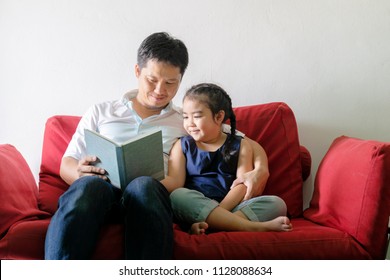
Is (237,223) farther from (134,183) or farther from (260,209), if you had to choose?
(134,183)

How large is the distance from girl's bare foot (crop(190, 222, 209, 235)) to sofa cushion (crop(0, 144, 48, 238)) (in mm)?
489

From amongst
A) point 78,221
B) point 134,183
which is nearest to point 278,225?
point 134,183

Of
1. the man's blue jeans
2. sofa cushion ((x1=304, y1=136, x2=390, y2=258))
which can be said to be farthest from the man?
sofa cushion ((x1=304, y1=136, x2=390, y2=258))

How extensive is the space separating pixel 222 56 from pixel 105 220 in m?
1.00

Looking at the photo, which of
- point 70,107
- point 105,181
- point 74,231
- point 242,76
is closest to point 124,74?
point 70,107

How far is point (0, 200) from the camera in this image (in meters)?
1.28

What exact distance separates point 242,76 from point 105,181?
36.4 inches

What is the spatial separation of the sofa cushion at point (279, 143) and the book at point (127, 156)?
515 mm

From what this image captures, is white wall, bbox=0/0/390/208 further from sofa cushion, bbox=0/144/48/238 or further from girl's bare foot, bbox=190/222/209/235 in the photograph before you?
girl's bare foot, bbox=190/222/209/235

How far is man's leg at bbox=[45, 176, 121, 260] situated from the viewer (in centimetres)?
110

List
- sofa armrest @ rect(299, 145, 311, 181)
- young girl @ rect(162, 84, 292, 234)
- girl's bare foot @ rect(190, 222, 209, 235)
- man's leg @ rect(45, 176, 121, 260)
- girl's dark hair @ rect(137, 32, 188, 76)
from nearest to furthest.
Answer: man's leg @ rect(45, 176, 121, 260) → girl's bare foot @ rect(190, 222, 209, 235) → young girl @ rect(162, 84, 292, 234) → girl's dark hair @ rect(137, 32, 188, 76) → sofa armrest @ rect(299, 145, 311, 181)

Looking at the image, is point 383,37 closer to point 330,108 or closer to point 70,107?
point 330,108

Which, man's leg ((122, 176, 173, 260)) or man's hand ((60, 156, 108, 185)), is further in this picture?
man's hand ((60, 156, 108, 185))

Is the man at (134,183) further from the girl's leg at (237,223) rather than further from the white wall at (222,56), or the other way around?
the white wall at (222,56)
